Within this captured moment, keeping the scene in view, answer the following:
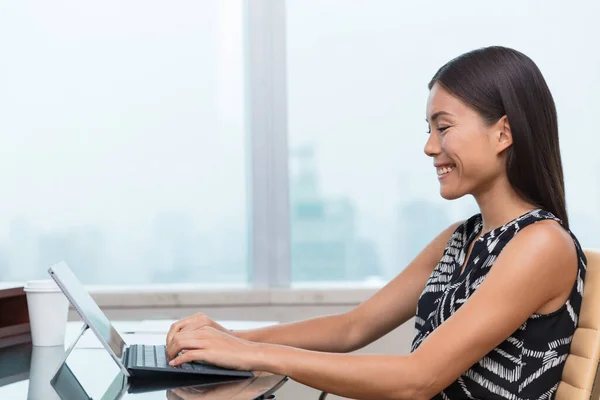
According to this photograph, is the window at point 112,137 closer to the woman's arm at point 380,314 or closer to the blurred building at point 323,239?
the blurred building at point 323,239

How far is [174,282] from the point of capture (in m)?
3.05

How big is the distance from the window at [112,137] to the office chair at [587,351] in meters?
1.77

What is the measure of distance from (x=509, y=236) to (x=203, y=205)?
1715 millimetres

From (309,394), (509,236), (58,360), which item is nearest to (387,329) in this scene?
(509,236)

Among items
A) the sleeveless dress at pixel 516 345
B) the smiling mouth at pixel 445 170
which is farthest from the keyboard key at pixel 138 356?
the smiling mouth at pixel 445 170

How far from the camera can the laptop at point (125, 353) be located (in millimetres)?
1317

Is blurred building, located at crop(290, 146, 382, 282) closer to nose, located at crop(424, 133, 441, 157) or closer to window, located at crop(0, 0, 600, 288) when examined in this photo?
window, located at crop(0, 0, 600, 288)

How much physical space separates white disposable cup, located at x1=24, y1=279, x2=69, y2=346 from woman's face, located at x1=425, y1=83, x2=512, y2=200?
842 millimetres

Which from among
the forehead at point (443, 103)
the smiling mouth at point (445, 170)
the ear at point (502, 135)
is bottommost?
the smiling mouth at point (445, 170)

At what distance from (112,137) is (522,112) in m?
1.91

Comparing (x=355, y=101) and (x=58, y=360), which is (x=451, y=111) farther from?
(x=355, y=101)

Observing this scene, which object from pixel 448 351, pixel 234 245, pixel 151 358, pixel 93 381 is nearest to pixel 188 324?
pixel 151 358

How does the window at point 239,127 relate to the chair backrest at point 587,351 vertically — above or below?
above

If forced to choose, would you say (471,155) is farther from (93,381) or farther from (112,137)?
(112,137)
